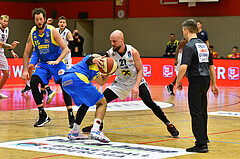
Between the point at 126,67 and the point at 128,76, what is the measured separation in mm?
209

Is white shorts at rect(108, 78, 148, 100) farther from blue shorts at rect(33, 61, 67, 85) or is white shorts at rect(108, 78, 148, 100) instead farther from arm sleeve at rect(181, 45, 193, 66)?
arm sleeve at rect(181, 45, 193, 66)

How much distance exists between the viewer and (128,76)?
9.35 m

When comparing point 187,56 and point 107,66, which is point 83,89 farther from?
point 187,56

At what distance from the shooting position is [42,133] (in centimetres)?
930

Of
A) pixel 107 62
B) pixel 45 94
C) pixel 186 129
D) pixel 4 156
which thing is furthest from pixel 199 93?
pixel 45 94

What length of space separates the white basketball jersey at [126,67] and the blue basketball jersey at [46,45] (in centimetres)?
170

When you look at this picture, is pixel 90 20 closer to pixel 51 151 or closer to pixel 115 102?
pixel 115 102

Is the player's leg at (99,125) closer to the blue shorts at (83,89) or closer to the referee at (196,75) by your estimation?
the blue shorts at (83,89)

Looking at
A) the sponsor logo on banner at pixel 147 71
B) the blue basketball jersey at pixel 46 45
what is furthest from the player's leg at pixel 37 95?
the sponsor logo on banner at pixel 147 71

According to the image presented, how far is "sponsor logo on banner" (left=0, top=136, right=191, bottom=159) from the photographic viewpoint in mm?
7231

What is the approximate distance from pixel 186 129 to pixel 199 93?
225 centimetres

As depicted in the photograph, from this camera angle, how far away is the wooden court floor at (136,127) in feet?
25.1

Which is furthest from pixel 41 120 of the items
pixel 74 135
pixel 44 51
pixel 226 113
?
pixel 226 113

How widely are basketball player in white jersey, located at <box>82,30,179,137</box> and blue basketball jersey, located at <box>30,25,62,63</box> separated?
5.55 ft
